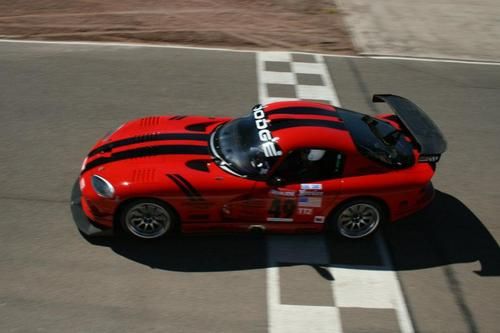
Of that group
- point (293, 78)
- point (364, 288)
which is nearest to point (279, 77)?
point (293, 78)

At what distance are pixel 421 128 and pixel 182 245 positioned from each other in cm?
326

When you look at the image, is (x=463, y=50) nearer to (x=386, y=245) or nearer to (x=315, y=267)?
(x=386, y=245)

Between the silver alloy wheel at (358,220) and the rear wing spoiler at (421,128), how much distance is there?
3.03ft

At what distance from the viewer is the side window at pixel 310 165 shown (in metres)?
5.80

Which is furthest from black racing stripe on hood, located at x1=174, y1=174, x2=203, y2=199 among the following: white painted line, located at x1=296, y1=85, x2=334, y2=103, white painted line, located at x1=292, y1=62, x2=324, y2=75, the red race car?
white painted line, located at x1=292, y1=62, x2=324, y2=75

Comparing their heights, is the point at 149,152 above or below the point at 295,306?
above

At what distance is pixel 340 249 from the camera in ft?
20.2

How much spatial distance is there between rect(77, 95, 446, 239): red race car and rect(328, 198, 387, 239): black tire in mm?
12

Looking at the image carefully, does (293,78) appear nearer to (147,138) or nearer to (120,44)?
(120,44)

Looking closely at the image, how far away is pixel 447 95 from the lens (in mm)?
10109

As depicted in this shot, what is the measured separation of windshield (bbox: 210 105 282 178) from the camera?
5.79m

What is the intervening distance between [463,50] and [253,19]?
5030 mm

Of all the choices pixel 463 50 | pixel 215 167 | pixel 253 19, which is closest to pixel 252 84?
pixel 253 19

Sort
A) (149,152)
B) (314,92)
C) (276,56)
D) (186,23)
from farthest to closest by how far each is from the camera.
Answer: (186,23) < (276,56) < (314,92) < (149,152)
